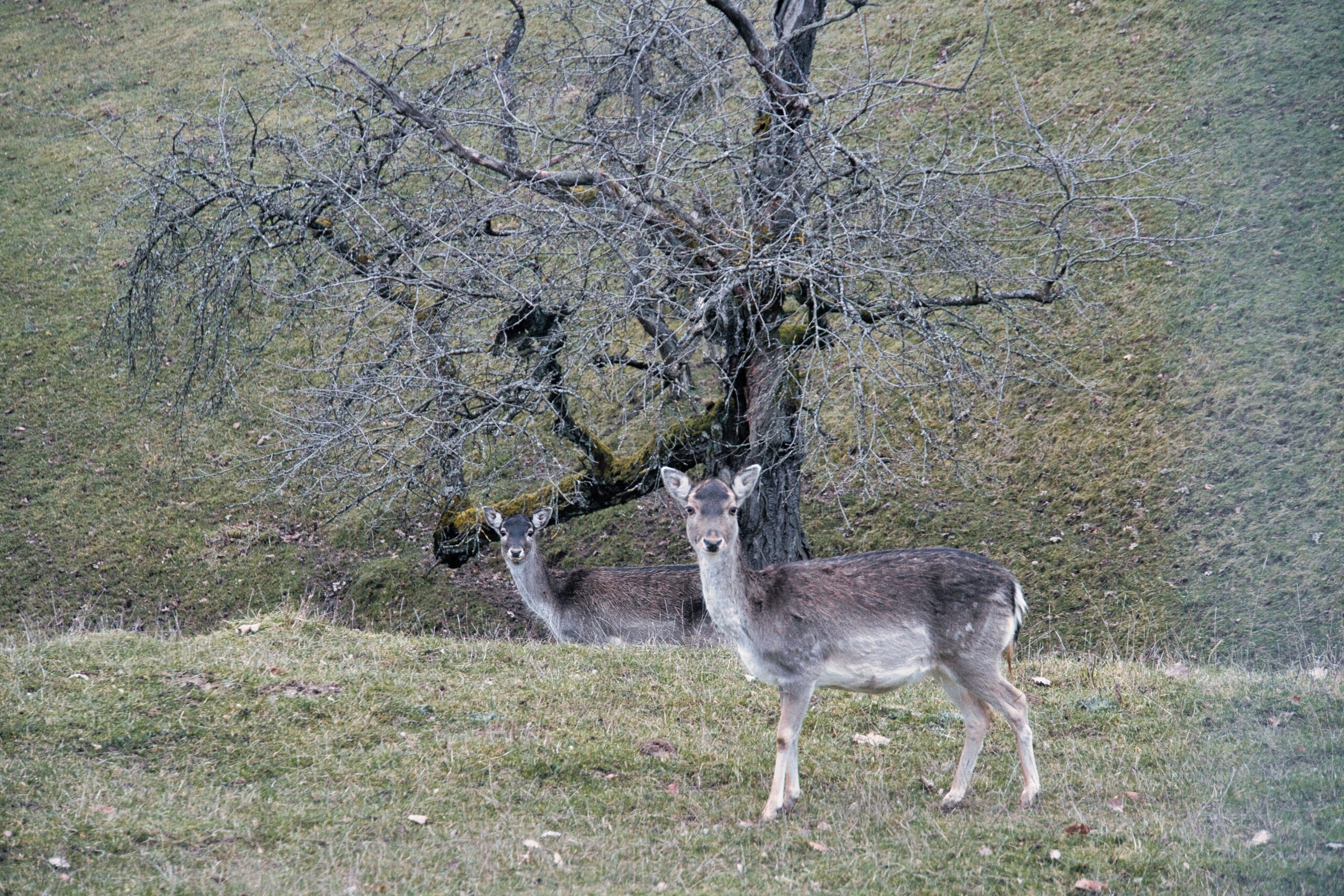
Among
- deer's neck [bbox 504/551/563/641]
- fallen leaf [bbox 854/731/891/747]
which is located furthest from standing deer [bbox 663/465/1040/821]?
deer's neck [bbox 504/551/563/641]

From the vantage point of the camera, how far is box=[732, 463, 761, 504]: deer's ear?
8.17 meters

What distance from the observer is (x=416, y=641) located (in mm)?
10625

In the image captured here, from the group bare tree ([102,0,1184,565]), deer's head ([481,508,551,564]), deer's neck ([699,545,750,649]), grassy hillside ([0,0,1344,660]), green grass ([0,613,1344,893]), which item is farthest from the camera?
grassy hillside ([0,0,1344,660])

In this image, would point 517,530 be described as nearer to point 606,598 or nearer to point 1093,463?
point 606,598

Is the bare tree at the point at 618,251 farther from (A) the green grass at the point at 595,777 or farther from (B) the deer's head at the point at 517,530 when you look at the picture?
(A) the green grass at the point at 595,777

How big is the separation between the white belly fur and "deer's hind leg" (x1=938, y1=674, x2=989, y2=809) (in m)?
0.35

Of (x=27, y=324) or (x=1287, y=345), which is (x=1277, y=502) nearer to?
(x=1287, y=345)

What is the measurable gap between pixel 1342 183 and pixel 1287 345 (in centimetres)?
382

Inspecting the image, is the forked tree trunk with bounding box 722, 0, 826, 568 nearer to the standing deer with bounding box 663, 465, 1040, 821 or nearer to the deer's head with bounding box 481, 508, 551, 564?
the deer's head with bounding box 481, 508, 551, 564

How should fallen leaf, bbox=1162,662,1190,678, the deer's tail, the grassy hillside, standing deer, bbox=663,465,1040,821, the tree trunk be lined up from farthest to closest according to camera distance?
the grassy hillside
the tree trunk
fallen leaf, bbox=1162,662,1190,678
the deer's tail
standing deer, bbox=663,465,1040,821

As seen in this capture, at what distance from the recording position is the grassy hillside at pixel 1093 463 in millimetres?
14320

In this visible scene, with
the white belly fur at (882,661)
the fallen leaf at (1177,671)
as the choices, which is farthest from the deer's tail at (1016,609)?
the fallen leaf at (1177,671)

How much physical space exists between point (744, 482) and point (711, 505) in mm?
449

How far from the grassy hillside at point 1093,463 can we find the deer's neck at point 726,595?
3861 mm
